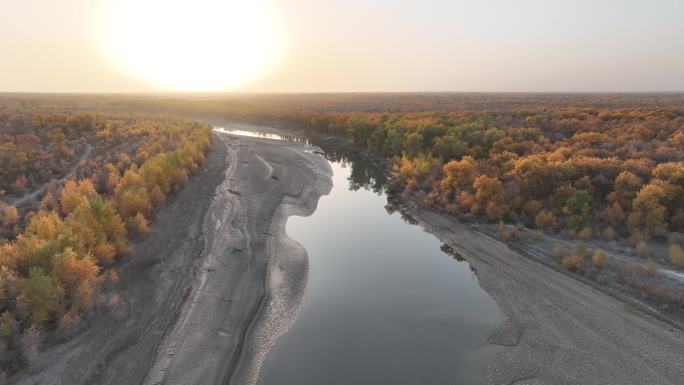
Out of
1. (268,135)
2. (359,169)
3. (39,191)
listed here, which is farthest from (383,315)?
(268,135)

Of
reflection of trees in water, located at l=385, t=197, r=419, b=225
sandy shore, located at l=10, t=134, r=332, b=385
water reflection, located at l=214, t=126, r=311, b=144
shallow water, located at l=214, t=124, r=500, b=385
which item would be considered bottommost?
shallow water, located at l=214, t=124, r=500, b=385

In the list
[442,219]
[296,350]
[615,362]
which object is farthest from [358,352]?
[442,219]

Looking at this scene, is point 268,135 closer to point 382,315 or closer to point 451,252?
point 451,252

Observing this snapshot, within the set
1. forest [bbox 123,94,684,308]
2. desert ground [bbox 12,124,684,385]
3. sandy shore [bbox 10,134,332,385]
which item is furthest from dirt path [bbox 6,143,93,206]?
forest [bbox 123,94,684,308]

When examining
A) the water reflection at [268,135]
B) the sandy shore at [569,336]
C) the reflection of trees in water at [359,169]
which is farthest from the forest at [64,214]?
the water reflection at [268,135]

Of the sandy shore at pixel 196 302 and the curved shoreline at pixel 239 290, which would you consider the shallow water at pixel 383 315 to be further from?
the sandy shore at pixel 196 302

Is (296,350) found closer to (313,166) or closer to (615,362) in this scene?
(615,362)

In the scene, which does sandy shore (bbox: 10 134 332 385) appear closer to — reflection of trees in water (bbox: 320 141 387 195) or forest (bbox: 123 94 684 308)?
reflection of trees in water (bbox: 320 141 387 195)
